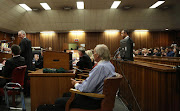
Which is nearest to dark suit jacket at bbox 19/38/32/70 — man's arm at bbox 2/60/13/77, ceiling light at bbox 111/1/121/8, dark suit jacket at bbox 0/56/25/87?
dark suit jacket at bbox 0/56/25/87

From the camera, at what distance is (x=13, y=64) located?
3.02 metres

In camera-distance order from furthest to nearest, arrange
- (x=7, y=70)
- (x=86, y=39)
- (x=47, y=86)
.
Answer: (x=86, y=39), (x=7, y=70), (x=47, y=86)

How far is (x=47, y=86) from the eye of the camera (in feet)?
7.90

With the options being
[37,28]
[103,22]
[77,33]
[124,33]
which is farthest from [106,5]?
[124,33]

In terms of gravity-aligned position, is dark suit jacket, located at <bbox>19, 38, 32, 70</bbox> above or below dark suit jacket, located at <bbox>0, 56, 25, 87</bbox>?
above

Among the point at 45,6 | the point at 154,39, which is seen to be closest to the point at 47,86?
the point at 45,6

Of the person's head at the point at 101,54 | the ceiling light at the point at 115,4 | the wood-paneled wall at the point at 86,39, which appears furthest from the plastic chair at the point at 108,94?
the wood-paneled wall at the point at 86,39

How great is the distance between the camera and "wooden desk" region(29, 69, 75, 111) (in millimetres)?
2398

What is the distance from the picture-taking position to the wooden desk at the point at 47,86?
7.87 feet

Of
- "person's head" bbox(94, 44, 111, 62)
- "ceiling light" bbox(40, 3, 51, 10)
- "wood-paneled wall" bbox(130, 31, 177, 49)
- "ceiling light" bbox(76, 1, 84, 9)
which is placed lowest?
"person's head" bbox(94, 44, 111, 62)

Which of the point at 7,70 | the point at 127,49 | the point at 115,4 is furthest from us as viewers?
the point at 115,4

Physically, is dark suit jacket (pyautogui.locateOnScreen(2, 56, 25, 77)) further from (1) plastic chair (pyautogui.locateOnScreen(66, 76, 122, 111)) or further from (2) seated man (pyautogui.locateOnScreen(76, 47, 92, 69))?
(2) seated man (pyautogui.locateOnScreen(76, 47, 92, 69))

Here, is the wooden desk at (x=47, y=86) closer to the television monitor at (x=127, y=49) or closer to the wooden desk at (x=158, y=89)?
the wooden desk at (x=158, y=89)

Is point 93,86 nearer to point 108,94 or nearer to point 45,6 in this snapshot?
point 108,94
